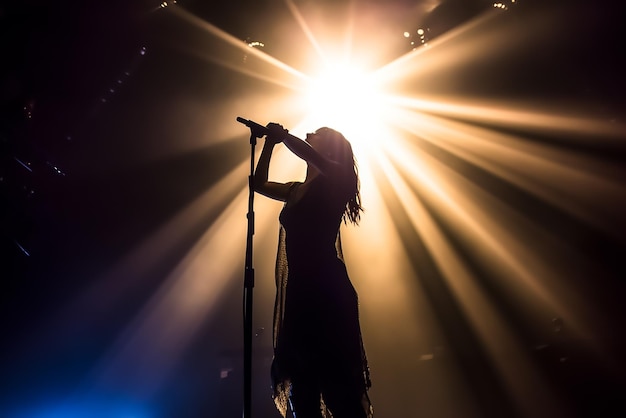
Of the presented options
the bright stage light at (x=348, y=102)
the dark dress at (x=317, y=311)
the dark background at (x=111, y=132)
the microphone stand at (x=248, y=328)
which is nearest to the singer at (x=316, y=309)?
the dark dress at (x=317, y=311)

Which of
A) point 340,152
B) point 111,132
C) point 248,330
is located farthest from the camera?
point 111,132

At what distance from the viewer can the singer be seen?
1314 mm

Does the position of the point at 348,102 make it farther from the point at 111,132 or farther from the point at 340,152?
the point at 340,152

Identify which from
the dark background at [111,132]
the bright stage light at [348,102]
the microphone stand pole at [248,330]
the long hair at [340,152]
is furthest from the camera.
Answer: the bright stage light at [348,102]

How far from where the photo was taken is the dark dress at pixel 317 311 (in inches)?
52.2

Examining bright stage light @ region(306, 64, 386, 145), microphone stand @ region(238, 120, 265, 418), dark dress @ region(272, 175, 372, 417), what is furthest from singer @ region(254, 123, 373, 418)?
bright stage light @ region(306, 64, 386, 145)

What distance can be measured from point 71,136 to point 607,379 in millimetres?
4565

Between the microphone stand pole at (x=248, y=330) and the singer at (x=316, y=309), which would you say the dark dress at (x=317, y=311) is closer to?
the singer at (x=316, y=309)

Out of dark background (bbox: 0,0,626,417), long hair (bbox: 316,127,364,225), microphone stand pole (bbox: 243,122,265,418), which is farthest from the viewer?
dark background (bbox: 0,0,626,417)

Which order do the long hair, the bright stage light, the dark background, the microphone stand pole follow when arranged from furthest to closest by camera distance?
the bright stage light
the dark background
the long hair
the microphone stand pole

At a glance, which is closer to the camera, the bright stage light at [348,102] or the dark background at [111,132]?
the dark background at [111,132]

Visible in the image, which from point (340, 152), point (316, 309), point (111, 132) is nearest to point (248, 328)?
point (316, 309)

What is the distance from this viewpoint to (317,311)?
4.48 ft

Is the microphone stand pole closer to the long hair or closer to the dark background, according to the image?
the long hair
